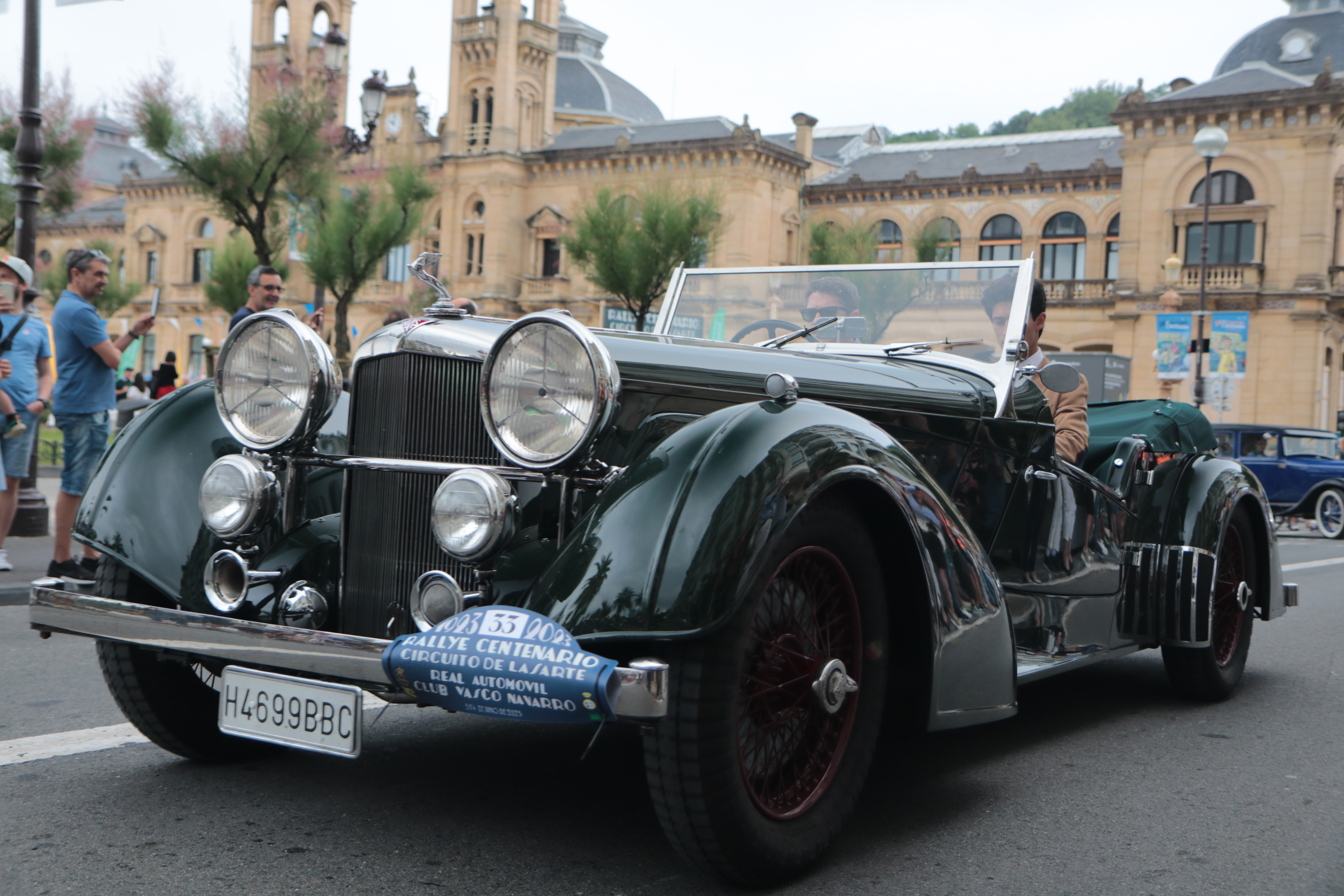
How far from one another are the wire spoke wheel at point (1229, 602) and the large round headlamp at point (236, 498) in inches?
147

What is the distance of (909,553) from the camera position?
9.70ft

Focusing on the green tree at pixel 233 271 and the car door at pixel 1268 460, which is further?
the green tree at pixel 233 271

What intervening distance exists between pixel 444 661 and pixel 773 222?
45.4 m

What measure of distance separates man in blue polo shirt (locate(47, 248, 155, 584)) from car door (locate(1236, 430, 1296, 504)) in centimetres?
1639

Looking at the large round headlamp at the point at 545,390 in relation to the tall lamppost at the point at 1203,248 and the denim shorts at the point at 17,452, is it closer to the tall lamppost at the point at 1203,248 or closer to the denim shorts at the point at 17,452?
the denim shorts at the point at 17,452

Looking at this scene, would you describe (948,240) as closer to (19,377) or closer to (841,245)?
(841,245)

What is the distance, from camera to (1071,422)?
4.55 metres

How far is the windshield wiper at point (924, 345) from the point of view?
13.4 ft

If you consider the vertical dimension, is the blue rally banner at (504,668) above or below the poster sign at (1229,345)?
below

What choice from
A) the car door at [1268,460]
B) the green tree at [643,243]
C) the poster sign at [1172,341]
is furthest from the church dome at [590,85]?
the car door at [1268,460]

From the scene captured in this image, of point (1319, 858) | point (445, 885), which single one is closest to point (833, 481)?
point (445, 885)

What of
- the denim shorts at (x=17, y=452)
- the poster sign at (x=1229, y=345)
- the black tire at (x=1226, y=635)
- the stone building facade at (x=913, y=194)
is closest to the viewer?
the black tire at (x=1226, y=635)

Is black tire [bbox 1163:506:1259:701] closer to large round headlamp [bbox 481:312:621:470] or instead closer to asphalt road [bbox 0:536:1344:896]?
asphalt road [bbox 0:536:1344:896]

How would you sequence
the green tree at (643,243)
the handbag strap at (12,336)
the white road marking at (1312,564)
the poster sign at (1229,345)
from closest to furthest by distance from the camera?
the handbag strap at (12,336) < the white road marking at (1312,564) < the poster sign at (1229,345) < the green tree at (643,243)
